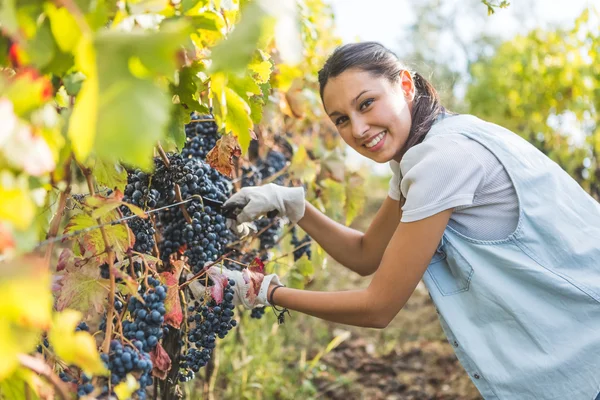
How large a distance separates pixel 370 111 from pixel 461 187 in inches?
17.4

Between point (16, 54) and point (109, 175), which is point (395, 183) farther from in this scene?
point (16, 54)

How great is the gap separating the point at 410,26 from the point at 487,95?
11.8 meters

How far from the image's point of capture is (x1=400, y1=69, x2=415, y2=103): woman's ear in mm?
2080

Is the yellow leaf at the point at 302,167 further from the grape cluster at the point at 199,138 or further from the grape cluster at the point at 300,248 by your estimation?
the grape cluster at the point at 199,138

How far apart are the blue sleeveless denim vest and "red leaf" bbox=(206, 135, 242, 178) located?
2.21 ft

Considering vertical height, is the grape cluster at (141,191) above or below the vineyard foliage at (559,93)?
above

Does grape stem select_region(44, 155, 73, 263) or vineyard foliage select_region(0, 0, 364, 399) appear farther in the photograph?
grape stem select_region(44, 155, 73, 263)

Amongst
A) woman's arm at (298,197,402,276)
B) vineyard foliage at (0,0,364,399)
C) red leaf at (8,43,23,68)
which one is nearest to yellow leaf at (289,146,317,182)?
vineyard foliage at (0,0,364,399)

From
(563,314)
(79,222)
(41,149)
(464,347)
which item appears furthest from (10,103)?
(563,314)

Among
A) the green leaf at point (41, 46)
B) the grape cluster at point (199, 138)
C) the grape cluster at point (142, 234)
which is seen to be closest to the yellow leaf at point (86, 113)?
the green leaf at point (41, 46)

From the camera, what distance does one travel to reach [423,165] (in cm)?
169

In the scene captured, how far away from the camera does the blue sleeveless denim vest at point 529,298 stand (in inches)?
68.7

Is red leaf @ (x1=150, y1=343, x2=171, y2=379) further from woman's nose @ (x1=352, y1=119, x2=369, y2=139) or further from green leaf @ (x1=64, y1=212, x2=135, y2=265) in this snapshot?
woman's nose @ (x1=352, y1=119, x2=369, y2=139)

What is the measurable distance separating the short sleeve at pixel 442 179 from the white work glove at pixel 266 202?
0.56 m
